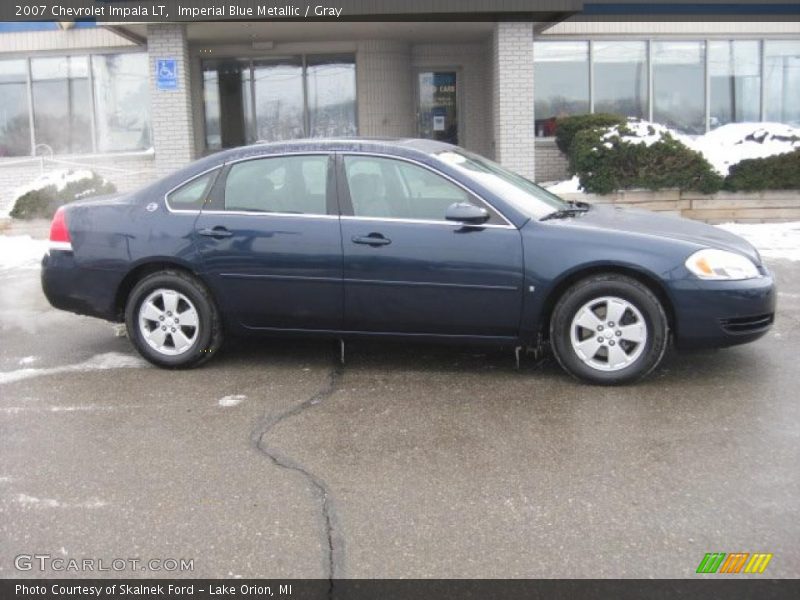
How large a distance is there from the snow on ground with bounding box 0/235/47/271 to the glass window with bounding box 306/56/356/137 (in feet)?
18.6

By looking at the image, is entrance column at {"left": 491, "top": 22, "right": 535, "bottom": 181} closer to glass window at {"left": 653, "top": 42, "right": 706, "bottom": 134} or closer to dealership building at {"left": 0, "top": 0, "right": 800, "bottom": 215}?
dealership building at {"left": 0, "top": 0, "right": 800, "bottom": 215}

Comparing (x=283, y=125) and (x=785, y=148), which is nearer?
(x=785, y=148)

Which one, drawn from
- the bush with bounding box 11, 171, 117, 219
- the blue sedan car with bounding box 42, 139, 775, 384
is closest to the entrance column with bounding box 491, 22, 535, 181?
the bush with bounding box 11, 171, 117, 219

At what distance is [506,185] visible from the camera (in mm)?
6047

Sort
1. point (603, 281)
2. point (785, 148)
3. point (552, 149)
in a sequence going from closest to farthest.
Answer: point (603, 281)
point (785, 148)
point (552, 149)

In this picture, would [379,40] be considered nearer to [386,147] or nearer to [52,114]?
[52,114]

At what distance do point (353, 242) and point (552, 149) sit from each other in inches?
418

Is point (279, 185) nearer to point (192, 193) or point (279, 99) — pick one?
point (192, 193)

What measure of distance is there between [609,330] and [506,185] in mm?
1306

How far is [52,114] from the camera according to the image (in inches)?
626

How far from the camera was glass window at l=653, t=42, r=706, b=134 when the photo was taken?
631 inches

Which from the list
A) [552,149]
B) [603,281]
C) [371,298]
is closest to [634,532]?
[603,281]

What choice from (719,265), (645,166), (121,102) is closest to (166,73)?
(121,102)

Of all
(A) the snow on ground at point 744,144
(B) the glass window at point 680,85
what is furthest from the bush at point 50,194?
(B) the glass window at point 680,85
